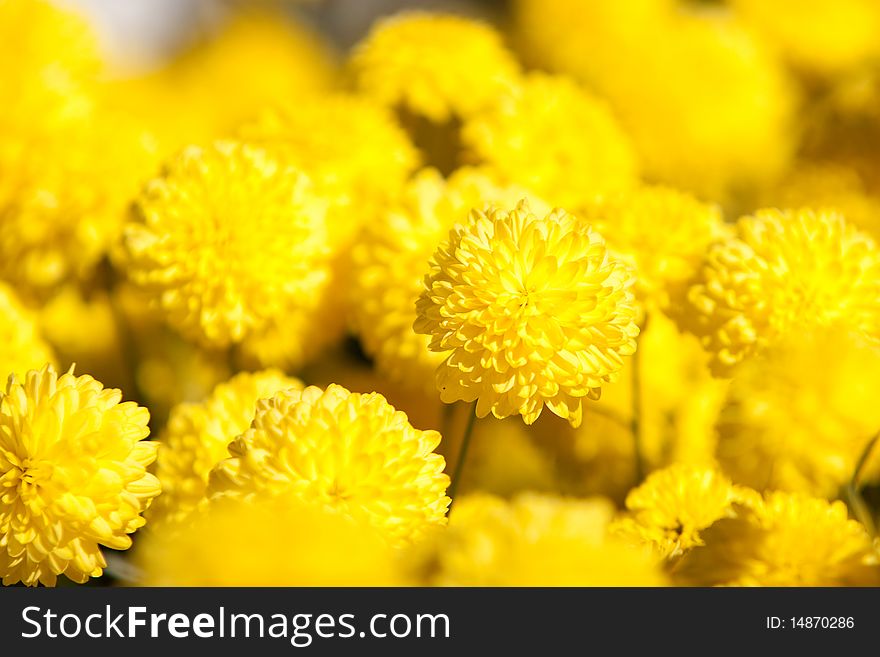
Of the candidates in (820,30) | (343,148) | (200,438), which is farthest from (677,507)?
(820,30)

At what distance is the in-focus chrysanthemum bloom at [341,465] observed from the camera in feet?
1.78

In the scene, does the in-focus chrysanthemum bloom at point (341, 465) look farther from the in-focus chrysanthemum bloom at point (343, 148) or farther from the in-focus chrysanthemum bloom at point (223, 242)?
the in-focus chrysanthemum bloom at point (343, 148)

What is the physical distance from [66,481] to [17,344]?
0.81 feet

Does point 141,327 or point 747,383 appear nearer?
point 747,383

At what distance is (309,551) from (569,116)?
2.14ft

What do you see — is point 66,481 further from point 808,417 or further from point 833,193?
point 833,193

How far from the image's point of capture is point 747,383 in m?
0.63

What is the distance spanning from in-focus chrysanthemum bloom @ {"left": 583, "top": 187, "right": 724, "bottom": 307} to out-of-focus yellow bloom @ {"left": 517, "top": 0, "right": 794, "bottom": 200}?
52 cm

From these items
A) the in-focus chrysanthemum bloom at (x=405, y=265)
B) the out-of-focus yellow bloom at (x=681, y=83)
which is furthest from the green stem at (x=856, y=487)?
the out-of-focus yellow bloom at (x=681, y=83)

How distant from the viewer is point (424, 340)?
2.41 feet

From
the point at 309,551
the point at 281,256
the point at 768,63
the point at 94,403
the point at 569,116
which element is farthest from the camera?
the point at 768,63

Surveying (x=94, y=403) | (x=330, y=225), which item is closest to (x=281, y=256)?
(x=330, y=225)

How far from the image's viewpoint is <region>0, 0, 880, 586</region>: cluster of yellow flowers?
54 centimetres
